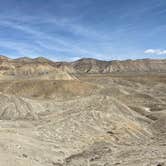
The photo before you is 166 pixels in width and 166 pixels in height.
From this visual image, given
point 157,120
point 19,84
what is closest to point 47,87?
point 19,84

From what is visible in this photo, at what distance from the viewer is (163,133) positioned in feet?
95.6

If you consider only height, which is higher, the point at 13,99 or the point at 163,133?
the point at 13,99

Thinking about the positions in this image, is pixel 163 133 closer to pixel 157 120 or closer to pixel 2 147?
pixel 157 120

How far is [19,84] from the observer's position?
5831 centimetres

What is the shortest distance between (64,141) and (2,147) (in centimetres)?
646

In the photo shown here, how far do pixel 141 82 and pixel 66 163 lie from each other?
78706mm

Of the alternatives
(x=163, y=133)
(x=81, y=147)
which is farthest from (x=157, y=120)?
(x=81, y=147)

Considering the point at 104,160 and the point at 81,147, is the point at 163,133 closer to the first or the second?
the point at 81,147

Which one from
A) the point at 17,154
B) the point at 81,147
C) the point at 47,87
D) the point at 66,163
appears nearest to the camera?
the point at 17,154

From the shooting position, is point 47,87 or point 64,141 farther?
point 47,87

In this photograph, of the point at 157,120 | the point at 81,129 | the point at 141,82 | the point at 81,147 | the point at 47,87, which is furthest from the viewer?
the point at 141,82

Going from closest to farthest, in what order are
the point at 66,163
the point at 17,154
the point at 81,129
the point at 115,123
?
the point at 17,154 < the point at 66,163 < the point at 81,129 < the point at 115,123

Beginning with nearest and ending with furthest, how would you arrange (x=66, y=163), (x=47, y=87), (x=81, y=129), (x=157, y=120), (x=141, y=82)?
(x=66, y=163)
(x=81, y=129)
(x=157, y=120)
(x=47, y=87)
(x=141, y=82)

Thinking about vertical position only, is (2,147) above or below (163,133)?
above
